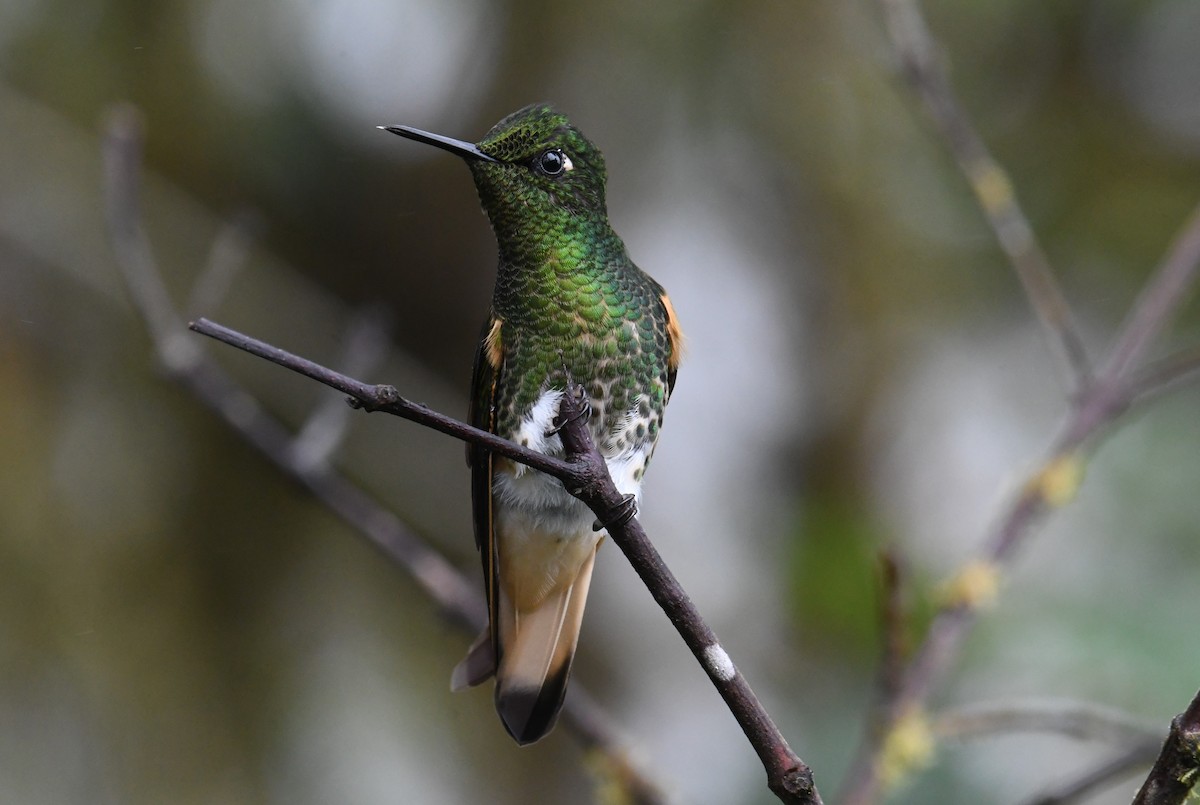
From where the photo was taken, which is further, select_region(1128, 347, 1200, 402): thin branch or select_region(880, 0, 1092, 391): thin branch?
select_region(880, 0, 1092, 391): thin branch

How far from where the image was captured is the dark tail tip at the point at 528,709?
1.90 m

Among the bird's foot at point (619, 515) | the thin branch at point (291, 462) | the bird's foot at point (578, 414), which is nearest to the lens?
the bird's foot at point (619, 515)

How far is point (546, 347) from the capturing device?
1883 mm

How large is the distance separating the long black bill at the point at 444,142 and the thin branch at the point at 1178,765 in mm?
1099

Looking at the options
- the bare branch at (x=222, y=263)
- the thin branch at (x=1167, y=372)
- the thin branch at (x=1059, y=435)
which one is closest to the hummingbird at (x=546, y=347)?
the thin branch at (x=1059, y=435)

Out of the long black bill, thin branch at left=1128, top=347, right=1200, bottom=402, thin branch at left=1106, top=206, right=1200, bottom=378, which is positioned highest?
thin branch at left=1106, top=206, right=1200, bottom=378

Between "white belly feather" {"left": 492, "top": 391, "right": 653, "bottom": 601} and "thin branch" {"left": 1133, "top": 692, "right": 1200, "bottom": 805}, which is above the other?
"white belly feather" {"left": 492, "top": 391, "right": 653, "bottom": 601}

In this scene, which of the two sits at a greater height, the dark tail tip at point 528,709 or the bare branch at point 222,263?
the bare branch at point 222,263

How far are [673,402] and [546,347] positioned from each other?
268 cm

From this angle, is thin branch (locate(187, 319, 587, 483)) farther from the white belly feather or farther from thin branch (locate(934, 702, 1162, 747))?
thin branch (locate(934, 702, 1162, 747))

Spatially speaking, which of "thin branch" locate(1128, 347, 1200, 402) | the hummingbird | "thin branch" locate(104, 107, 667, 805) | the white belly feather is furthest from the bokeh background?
the hummingbird

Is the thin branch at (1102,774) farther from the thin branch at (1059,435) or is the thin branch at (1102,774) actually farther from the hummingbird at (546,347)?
the hummingbird at (546,347)

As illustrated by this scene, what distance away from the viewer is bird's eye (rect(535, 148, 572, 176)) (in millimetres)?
1857

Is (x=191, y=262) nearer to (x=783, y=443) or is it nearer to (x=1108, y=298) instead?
(x=783, y=443)
